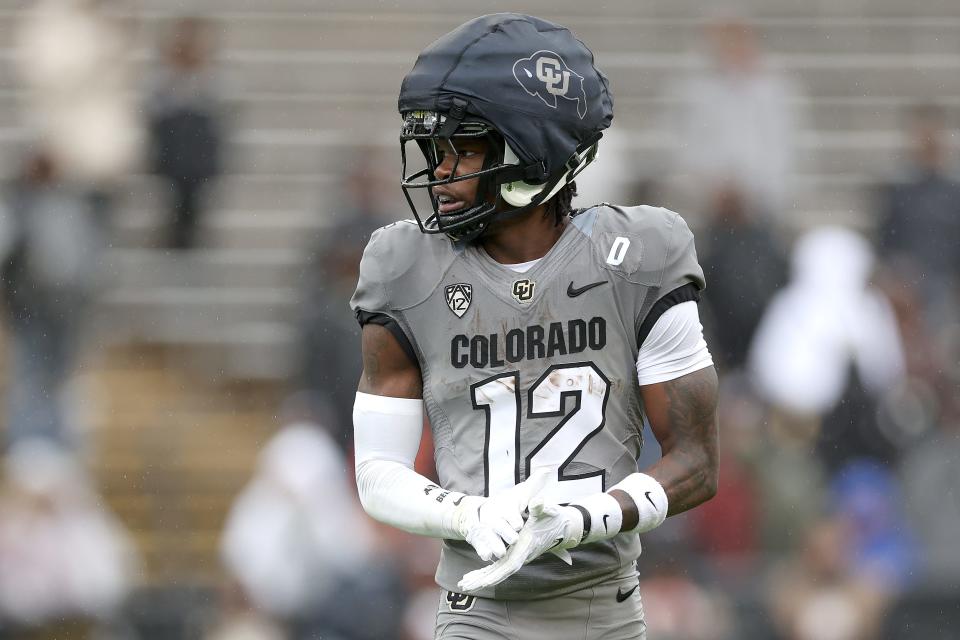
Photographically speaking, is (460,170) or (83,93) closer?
(460,170)

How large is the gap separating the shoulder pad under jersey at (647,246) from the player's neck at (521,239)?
0.10 m

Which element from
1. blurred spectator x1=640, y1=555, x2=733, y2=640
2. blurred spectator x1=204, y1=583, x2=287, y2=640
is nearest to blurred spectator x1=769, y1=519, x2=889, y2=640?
blurred spectator x1=640, y1=555, x2=733, y2=640

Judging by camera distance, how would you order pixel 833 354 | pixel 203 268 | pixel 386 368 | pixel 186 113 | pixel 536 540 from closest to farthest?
pixel 536 540 → pixel 386 368 → pixel 833 354 → pixel 186 113 → pixel 203 268

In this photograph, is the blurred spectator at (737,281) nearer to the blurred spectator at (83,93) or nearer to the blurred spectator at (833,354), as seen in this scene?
the blurred spectator at (833,354)

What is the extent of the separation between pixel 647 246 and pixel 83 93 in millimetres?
5841

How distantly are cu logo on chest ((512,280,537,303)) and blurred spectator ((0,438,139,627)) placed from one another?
15.8 feet

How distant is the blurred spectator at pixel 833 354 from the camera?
7.71m

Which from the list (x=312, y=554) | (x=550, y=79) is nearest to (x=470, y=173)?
(x=550, y=79)

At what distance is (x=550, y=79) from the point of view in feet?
11.5

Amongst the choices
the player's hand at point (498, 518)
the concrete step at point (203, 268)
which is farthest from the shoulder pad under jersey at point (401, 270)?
the concrete step at point (203, 268)

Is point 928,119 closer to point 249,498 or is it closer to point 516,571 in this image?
point 249,498

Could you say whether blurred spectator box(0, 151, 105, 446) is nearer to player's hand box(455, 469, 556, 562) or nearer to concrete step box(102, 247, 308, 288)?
concrete step box(102, 247, 308, 288)

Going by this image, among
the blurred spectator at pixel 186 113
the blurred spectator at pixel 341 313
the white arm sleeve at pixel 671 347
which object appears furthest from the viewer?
the blurred spectator at pixel 186 113

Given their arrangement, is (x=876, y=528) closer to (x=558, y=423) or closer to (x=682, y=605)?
(x=682, y=605)
